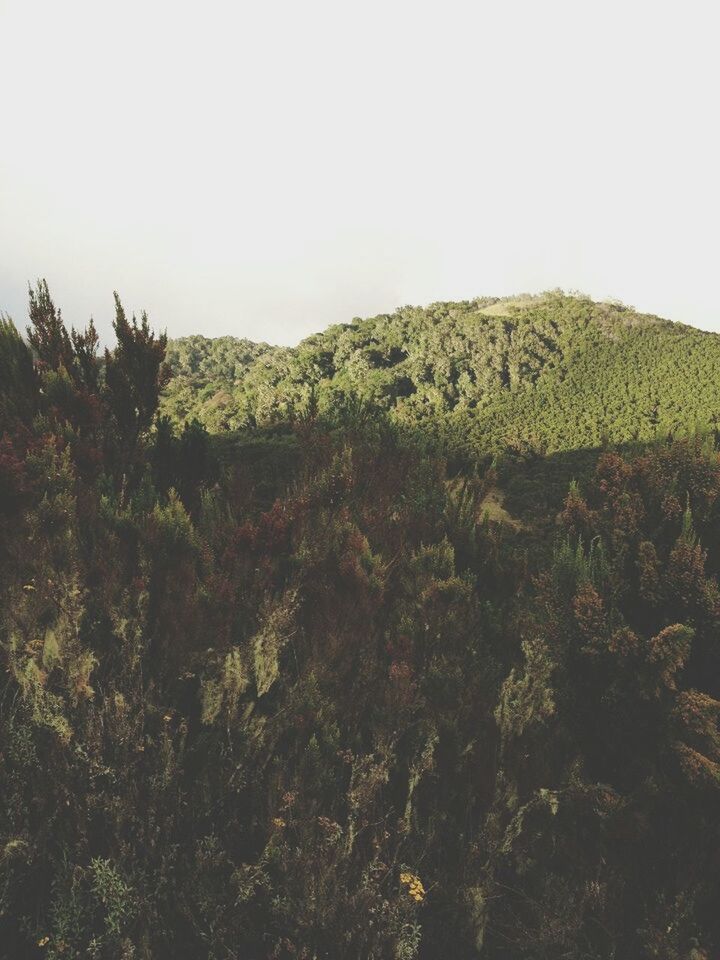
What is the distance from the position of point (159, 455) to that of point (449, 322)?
92.7ft

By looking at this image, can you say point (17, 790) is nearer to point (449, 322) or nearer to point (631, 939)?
point (631, 939)

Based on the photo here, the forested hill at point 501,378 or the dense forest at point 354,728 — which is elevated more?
the forested hill at point 501,378

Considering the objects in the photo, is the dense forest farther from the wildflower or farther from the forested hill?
the forested hill

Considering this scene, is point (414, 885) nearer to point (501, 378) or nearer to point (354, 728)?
point (354, 728)

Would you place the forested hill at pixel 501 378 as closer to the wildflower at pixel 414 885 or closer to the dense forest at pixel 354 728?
the dense forest at pixel 354 728

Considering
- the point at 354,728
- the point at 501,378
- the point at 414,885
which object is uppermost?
the point at 501,378

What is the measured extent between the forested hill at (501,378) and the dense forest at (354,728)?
16.1 m

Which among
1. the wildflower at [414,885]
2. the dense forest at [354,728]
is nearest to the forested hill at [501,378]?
the dense forest at [354,728]

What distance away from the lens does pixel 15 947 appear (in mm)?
2398

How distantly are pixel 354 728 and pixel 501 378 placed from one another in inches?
1109

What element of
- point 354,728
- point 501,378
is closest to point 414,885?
point 354,728

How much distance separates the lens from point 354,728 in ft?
12.1

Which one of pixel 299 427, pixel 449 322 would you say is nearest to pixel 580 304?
pixel 449 322

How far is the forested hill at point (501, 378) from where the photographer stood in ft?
80.9
